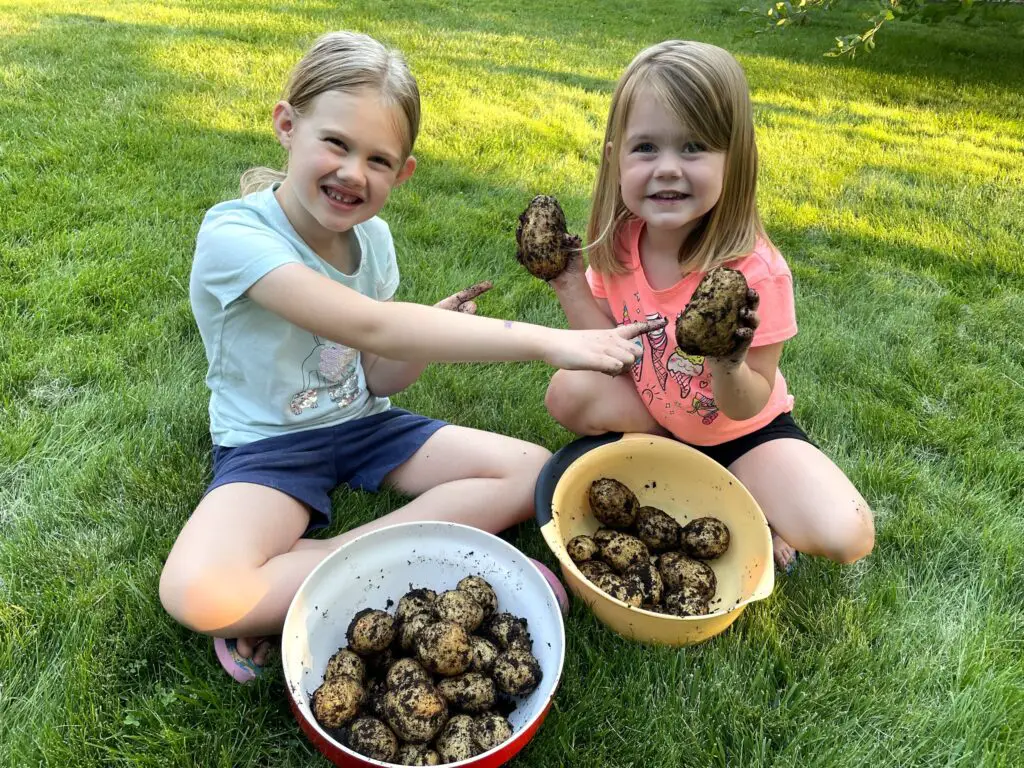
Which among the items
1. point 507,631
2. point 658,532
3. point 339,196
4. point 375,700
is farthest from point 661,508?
point 339,196

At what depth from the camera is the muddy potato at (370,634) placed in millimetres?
1755

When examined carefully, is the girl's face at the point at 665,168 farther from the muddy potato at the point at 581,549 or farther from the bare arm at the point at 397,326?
the muddy potato at the point at 581,549

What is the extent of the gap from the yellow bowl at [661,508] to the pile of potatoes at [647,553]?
0.06m

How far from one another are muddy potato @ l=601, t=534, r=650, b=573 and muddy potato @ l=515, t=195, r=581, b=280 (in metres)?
0.89

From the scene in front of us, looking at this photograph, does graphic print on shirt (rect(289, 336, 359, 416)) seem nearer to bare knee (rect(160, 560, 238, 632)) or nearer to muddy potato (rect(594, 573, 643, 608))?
bare knee (rect(160, 560, 238, 632))

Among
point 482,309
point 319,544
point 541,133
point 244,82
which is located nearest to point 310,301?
point 319,544

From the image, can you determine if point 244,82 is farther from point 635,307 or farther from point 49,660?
point 49,660

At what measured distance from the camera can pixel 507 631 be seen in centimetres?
181

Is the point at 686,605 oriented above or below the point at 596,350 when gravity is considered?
below

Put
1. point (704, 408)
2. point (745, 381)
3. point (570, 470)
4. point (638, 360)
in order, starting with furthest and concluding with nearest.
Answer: point (638, 360), point (704, 408), point (570, 470), point (745, 381)

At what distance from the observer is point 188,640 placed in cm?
184

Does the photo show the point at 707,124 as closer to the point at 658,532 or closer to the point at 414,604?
the point at 658,532

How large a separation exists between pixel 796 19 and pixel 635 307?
523 centimetres

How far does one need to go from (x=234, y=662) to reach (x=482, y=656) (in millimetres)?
631
